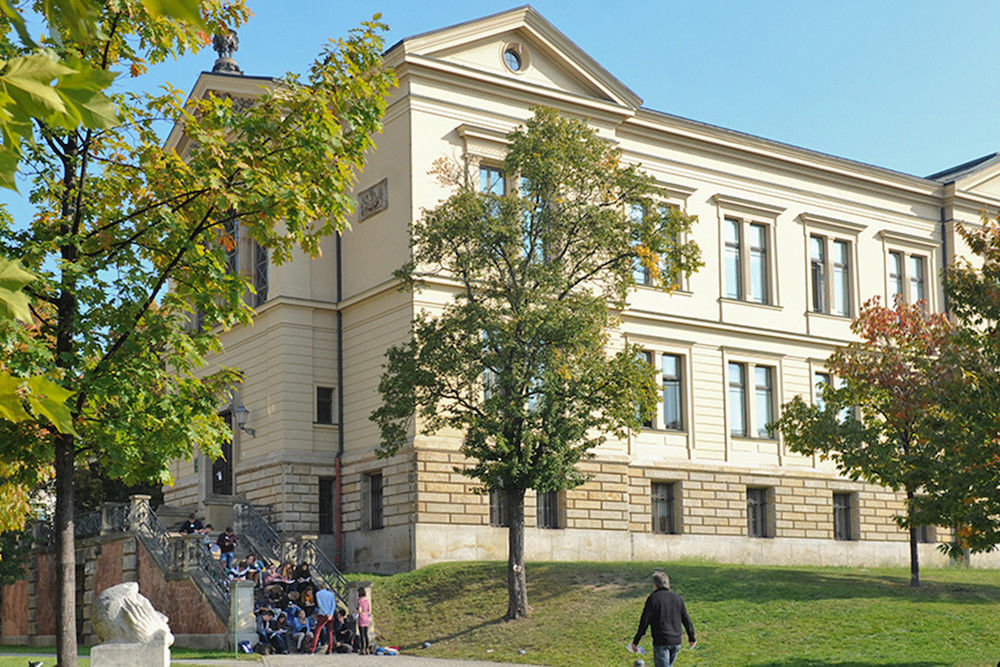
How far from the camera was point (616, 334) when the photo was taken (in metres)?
43.3

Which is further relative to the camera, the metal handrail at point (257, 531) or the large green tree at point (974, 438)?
the metal handrail at point (257, 531)

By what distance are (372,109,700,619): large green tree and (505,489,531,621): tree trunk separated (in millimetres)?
28

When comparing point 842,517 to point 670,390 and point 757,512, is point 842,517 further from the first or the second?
point 670,390

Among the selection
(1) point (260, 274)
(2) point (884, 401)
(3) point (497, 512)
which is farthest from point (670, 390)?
(1) point (260, 274)

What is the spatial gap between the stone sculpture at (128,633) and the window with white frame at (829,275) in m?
35.5

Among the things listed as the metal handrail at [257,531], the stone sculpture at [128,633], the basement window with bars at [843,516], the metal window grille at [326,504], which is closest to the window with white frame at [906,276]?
the basement window with bars at [843,516]

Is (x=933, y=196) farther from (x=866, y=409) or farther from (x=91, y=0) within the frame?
(x=91, y=0)

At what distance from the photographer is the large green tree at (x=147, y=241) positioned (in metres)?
14.7

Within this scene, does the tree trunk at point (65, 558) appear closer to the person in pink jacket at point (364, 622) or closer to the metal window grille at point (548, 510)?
the person in pink jacket at point (364, 622)

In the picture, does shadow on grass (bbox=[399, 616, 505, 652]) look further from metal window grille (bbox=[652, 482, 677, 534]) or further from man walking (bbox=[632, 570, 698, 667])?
metal window grille (bbox=[652, 482, 677, 534])

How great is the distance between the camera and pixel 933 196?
175ft

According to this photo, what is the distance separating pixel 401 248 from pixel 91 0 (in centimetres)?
3571

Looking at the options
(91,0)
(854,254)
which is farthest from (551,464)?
(91,0)

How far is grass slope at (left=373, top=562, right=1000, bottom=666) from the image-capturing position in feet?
83.0
